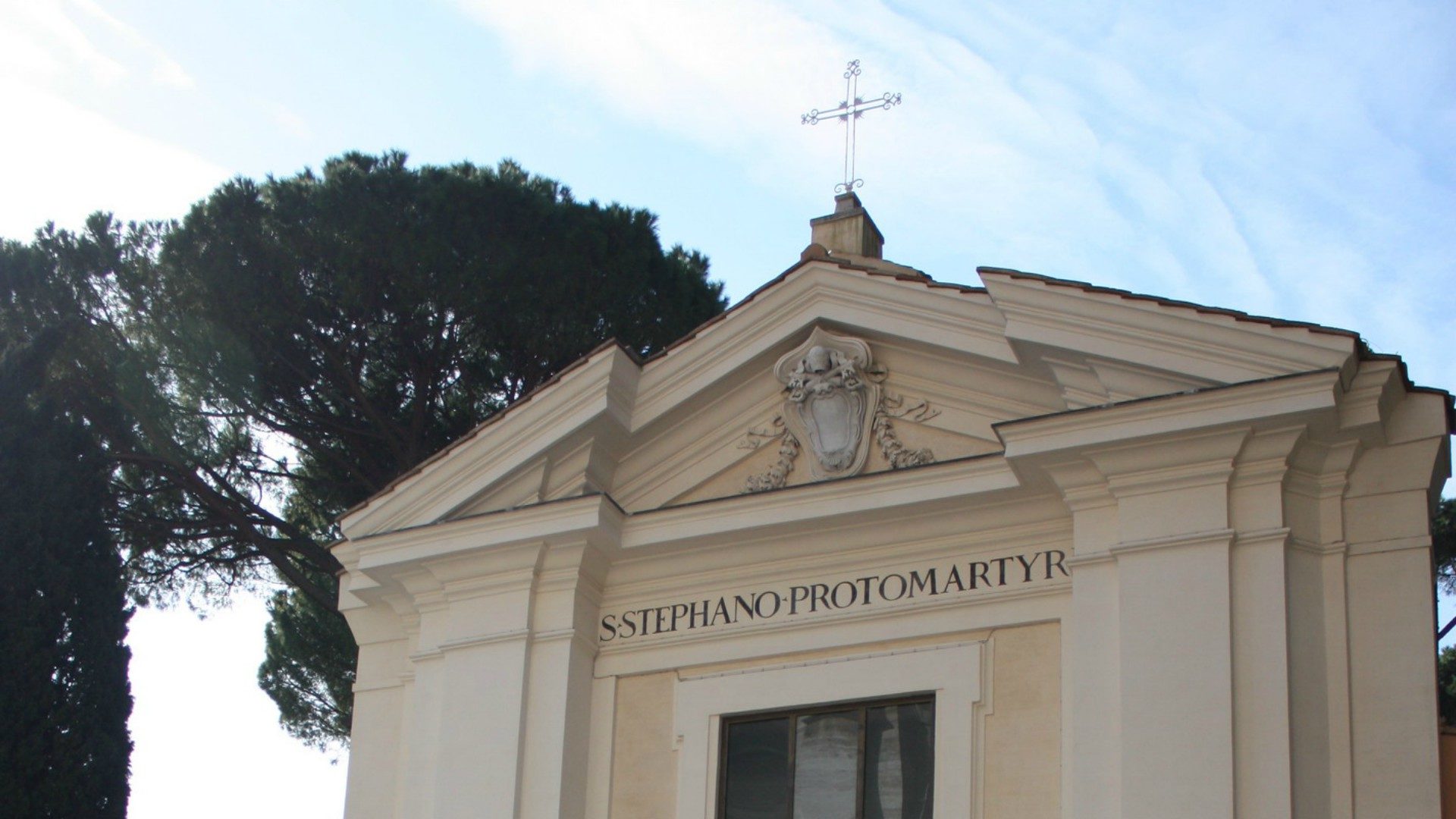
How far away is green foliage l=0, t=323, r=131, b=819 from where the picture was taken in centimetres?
1474

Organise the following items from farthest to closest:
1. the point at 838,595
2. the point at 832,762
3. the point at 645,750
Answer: the point at 645,750 < the point at 838,595 < the point at 832,762

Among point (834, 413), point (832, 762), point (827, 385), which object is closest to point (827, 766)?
point (832, 762)

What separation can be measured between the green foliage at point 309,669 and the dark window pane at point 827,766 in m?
10.3

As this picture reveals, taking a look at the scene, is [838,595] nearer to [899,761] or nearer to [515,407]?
[899,761]

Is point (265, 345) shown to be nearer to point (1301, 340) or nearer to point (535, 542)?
point (535, 542)

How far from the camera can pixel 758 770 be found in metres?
10.4

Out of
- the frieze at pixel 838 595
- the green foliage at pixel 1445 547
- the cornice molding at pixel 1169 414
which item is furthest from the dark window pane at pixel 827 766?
the green foliage at pixel 1445 547

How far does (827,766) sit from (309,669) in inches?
449

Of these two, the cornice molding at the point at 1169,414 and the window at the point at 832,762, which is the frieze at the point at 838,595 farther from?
the cornice molding at the point at 1169,414

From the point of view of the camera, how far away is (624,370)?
1125 cm

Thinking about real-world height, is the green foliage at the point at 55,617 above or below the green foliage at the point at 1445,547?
below

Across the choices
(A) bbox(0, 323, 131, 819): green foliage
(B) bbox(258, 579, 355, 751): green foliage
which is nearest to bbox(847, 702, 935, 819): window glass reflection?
(A) bbox(0, 323, 131, 819): green foliage

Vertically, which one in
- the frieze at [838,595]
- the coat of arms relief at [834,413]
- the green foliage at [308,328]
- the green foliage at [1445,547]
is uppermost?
the green foliage at [308,328]

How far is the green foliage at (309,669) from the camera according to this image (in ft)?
65.3
